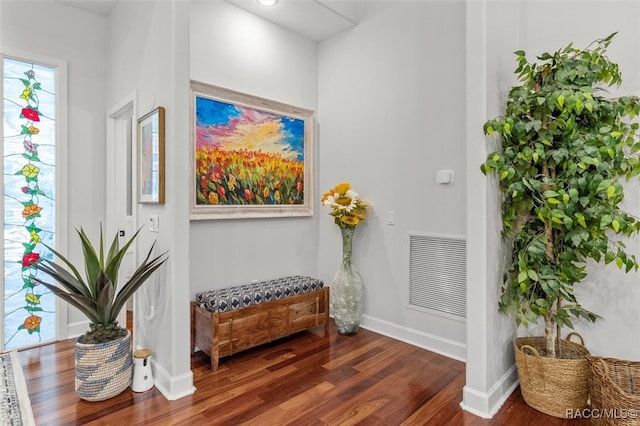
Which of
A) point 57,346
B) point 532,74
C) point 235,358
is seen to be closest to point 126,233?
point 57,346

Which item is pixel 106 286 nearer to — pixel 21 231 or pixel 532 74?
pixel 21 231

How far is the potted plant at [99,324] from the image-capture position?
2.11 meters

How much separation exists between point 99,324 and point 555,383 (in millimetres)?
2708

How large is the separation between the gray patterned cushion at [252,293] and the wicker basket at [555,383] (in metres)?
1.71

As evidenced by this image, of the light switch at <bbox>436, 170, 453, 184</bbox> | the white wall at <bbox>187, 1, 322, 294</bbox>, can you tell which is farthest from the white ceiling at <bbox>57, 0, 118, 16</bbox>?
the light switch at <bbox>436, 170, 453, 184</bbox>

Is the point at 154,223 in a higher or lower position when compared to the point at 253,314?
higher

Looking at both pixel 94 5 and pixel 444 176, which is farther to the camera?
pixel 94 5

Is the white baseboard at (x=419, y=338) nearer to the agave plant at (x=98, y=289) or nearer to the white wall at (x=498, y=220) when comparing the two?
the white wall at (x=498, y=220)

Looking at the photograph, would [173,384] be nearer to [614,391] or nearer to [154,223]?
[154,223]

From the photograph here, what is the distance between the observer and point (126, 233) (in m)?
3.45

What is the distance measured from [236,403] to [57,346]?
189cm

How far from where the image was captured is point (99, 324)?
221 cm

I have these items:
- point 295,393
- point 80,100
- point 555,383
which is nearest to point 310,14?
point 80,100

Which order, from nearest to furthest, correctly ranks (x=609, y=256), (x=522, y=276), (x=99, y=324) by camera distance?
(x=609, y=256), (x=522, y=276), (x=99, y=324)
